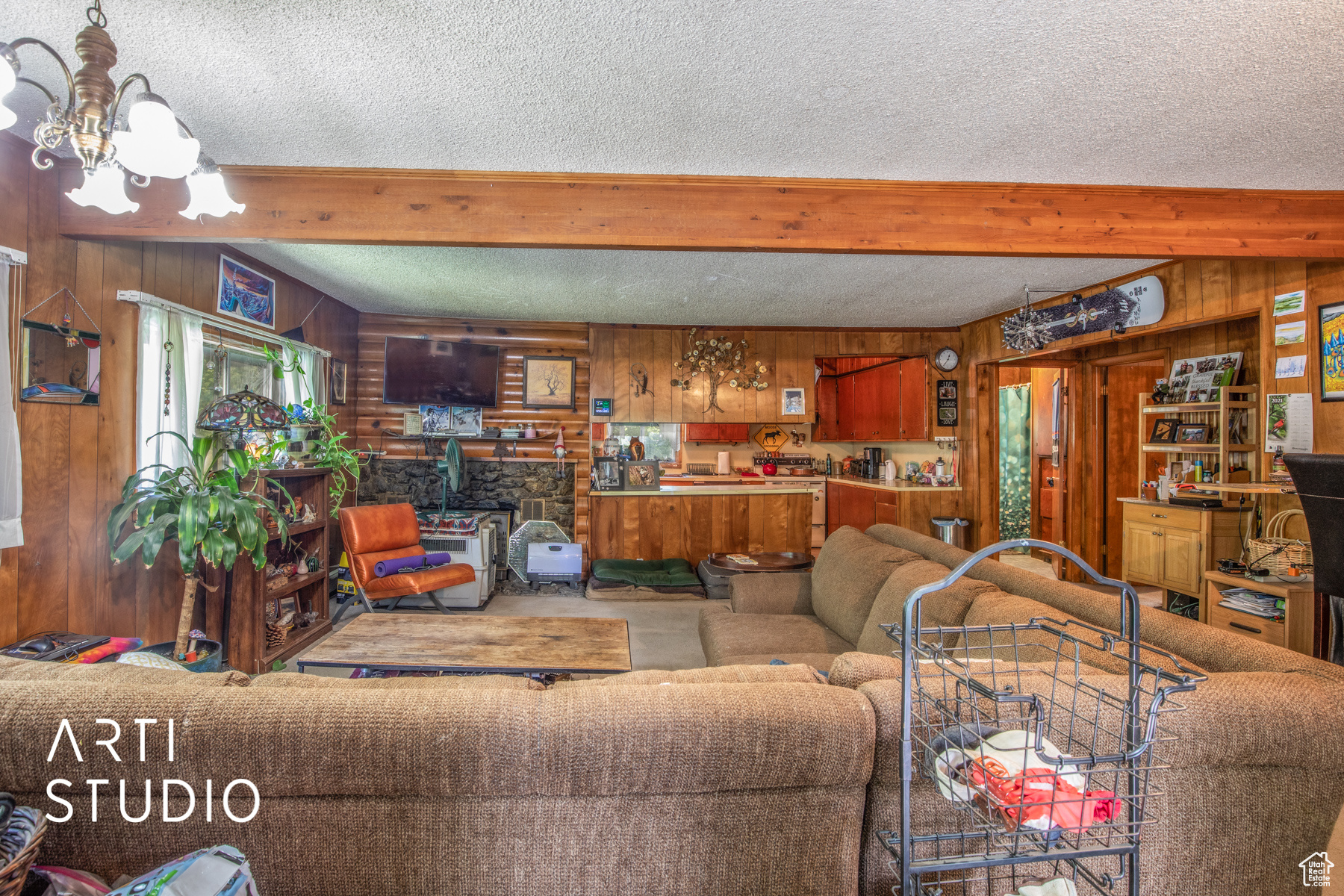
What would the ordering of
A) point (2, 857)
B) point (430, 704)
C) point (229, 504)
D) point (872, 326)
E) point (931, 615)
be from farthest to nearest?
point (872, 326), point (229, 504), point (931, 615), point (430, 704), point (2, 857)

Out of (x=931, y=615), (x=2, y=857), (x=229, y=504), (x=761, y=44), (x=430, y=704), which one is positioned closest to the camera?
(x=2, y=857)

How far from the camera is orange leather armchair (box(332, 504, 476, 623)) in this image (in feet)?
13.4

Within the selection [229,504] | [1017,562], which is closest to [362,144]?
[229,504]

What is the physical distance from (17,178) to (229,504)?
156 centimetres

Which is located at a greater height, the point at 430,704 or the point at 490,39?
the point at 490,39

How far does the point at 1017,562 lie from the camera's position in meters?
6.32

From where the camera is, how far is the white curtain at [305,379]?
14.9ft

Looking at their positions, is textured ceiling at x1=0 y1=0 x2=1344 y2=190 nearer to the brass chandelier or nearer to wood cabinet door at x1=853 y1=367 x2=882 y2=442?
the brass chandelier

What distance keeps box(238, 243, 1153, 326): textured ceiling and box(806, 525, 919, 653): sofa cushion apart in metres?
1.75

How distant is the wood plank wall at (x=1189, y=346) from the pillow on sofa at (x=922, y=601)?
91.3 inches

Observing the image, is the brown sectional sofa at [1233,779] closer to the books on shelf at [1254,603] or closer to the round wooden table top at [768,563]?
the books on shelf at [1254,603]

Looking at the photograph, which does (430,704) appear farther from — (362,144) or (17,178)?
(17,178)

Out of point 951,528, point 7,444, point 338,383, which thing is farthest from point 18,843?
point 951,528

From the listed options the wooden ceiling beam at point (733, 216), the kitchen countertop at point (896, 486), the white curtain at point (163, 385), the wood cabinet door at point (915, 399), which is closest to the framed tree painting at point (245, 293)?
the white curtain at point (163, 385)
